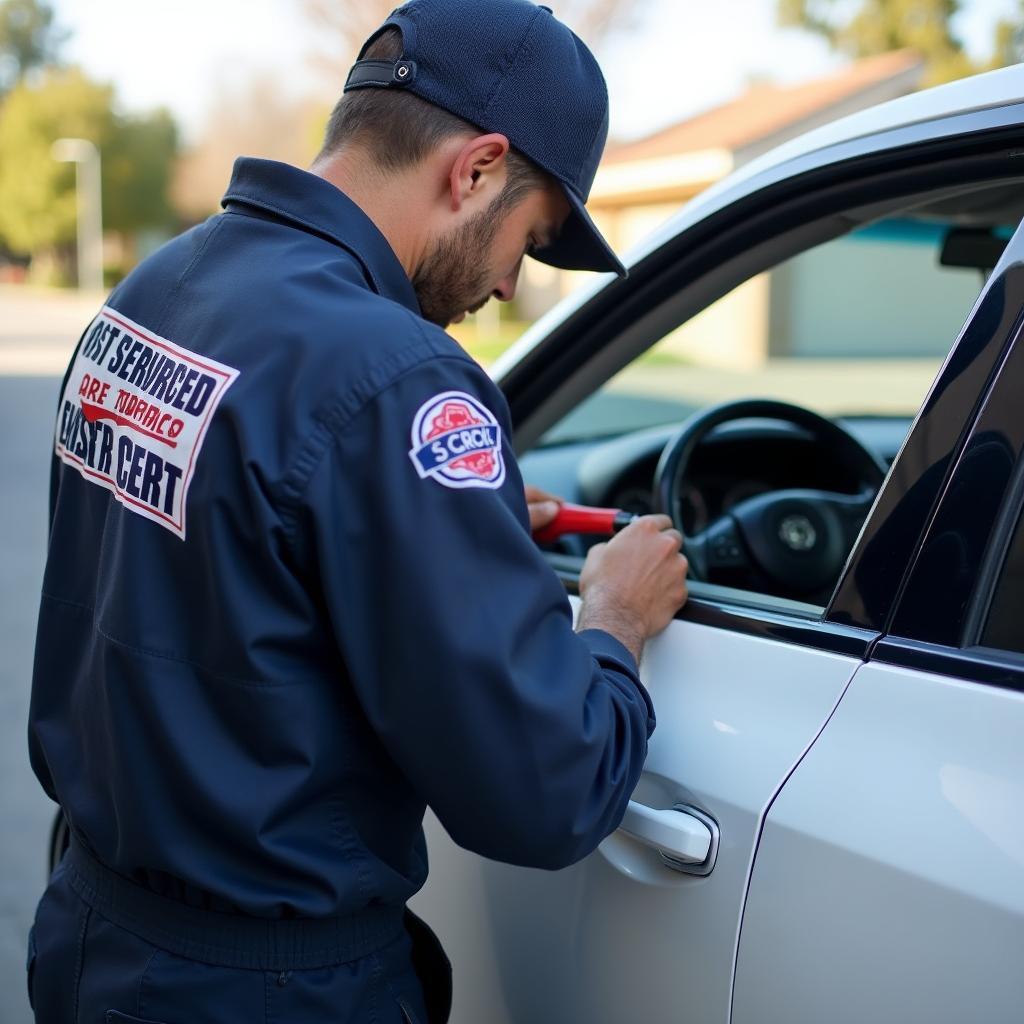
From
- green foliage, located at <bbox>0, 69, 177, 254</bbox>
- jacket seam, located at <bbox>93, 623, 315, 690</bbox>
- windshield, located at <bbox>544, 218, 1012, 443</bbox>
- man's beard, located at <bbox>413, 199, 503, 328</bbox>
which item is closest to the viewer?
jacket seam, located at <bbox>93, 623, 315, 690</bbox>

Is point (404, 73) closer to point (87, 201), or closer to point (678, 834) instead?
point (678, 834)

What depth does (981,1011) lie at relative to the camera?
1.05 meters

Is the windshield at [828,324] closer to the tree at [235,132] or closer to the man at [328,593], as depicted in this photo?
the man at [328,593]

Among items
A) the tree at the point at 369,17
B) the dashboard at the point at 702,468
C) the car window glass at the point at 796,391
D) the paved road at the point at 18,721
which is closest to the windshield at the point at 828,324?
the car window glass at the point at 796,391

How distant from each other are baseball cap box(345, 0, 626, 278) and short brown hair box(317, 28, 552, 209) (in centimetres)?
1

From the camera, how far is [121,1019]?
4.19 ft

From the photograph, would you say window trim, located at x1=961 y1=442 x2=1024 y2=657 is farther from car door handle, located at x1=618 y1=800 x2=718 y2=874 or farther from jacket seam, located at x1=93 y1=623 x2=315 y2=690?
jacket seam, located at x1=93 y1=623 x2=315 y2=690

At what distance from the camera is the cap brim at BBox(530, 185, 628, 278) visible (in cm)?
147

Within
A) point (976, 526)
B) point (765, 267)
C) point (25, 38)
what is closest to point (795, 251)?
point (765, 267)

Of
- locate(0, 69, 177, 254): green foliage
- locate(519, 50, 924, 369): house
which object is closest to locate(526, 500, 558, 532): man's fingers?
locate(519, 50, 924, 369): house

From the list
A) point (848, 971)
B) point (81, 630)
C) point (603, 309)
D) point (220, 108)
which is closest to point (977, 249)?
point (603, 309)

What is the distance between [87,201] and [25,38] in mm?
28601

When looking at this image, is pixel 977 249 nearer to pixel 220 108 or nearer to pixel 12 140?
pixel 12 140

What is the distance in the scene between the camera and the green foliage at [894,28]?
105 ft
